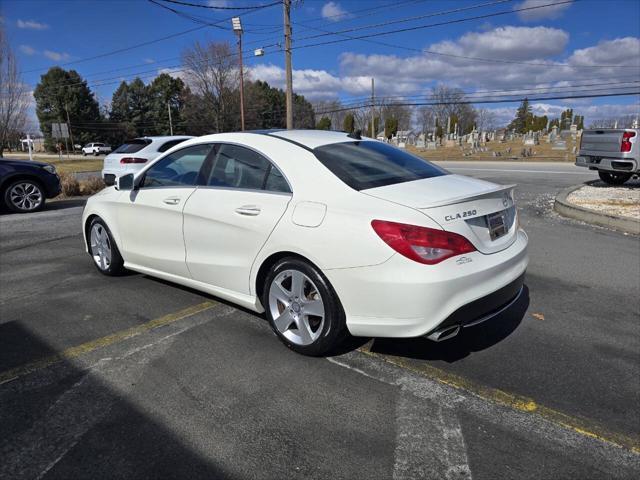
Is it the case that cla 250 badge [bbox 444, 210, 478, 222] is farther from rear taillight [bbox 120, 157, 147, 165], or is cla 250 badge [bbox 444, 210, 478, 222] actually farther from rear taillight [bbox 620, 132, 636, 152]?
rear taillight [bbox 620, 132, 636, 152]

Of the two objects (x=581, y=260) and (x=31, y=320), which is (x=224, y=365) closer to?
(x=31, y=320)

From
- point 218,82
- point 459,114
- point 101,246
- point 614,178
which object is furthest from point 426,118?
point 101,246

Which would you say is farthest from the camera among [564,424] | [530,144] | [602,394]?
[530,144]

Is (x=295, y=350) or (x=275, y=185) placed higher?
(x=275, y=185)

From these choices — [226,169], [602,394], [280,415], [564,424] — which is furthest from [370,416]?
[226,169]

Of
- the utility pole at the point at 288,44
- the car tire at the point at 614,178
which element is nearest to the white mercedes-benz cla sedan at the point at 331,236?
the car tire at the point at 614,178

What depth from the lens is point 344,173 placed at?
10.4 feet

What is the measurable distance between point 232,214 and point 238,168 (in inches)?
16.4

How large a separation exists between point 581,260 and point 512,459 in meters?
4.29

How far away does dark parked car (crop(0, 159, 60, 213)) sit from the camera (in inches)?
368

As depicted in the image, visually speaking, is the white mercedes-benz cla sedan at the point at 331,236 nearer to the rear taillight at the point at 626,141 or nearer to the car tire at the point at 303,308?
the car tire at the point at 303,308

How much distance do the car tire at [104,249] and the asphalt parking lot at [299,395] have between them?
1.45 ft

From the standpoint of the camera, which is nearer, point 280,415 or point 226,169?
point 280,415

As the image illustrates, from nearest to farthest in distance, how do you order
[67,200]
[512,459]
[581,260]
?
[512,459] → [581,260] → [67,200]
